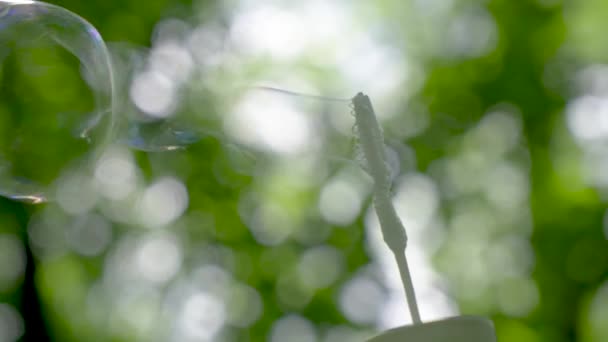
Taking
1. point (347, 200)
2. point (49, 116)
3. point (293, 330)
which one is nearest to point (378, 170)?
point (49, 116)

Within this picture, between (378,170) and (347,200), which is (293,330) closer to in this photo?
(347,200)

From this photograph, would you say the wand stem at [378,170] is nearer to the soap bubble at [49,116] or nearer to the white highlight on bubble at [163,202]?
the soap bubble at [49,116]

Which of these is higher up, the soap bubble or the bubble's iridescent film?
the soap bubble

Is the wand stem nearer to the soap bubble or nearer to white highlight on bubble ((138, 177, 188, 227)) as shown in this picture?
the soap bubble

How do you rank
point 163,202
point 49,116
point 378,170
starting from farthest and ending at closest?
point 163,202, point 49,116, point 378,170

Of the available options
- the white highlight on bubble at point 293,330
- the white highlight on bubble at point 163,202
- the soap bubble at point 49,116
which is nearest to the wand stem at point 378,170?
the soap bubble at point 49,116

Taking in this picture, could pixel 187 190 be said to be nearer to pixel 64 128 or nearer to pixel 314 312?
pixel 314 312

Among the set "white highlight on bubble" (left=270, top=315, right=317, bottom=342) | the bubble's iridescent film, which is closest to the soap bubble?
the bubble's iridescent film
